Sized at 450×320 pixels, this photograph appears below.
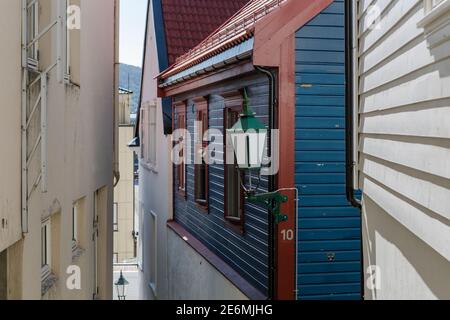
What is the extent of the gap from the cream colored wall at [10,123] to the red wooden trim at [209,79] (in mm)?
3967

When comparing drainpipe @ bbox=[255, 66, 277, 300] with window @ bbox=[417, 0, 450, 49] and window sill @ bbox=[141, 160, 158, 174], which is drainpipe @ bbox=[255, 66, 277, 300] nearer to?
window @ bbox=[417, 0, 450, 49]

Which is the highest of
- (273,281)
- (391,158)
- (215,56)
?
(215,56)

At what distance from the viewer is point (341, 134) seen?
335 inches

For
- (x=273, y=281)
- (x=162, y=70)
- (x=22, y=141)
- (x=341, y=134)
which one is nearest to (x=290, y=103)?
(x=341, y=134)

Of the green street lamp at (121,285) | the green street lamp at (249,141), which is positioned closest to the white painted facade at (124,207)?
the green street lamp at (121,285)

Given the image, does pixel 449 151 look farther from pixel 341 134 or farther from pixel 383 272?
pixel 341 134

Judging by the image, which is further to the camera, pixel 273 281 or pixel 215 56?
pixel 215 56

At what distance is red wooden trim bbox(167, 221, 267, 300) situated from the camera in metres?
8.98

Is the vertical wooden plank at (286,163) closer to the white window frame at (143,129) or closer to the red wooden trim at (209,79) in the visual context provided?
the red wooden trim at (209,79)

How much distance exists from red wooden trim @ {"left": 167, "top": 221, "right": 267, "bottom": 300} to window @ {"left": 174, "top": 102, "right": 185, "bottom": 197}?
0.86 m

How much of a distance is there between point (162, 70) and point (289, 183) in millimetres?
8470

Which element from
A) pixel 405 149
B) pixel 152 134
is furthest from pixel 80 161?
pixel 152 134

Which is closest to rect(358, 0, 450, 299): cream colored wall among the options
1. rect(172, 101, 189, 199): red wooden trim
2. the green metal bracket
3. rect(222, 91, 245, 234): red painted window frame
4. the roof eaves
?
the green metal bracket

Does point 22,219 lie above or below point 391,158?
below
